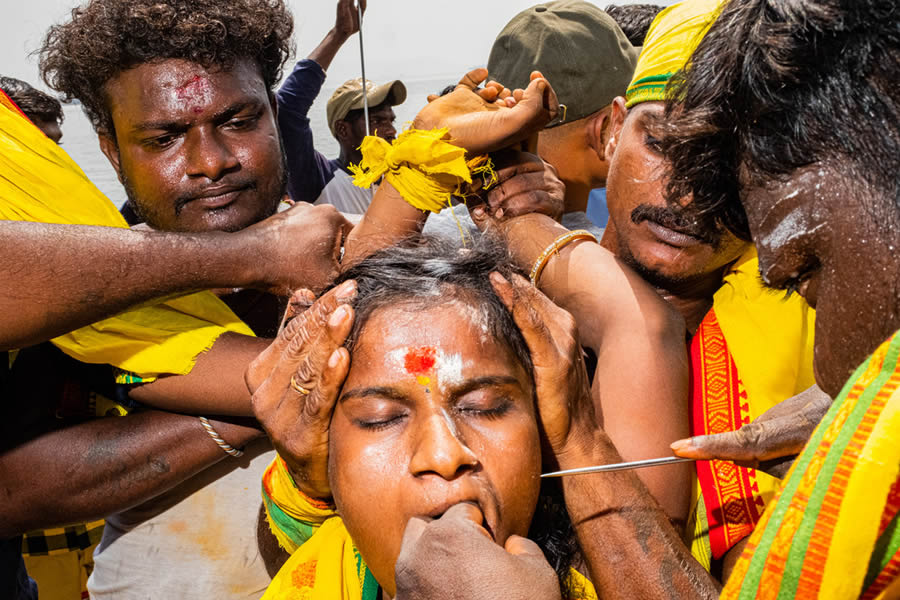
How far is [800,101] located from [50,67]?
235 cm

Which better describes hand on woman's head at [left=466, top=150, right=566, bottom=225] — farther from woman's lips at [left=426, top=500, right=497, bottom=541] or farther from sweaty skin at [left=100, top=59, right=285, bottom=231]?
woman's lips at [left=426, top=500, right=497, bottom=541]

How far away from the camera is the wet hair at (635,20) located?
380 centimetres

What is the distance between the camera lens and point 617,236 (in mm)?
2232

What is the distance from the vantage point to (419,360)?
5.24ft

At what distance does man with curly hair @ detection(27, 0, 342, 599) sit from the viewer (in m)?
2.18

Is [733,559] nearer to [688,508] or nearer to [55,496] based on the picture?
[688,508]

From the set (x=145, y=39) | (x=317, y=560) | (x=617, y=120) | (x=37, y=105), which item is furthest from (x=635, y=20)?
(x=37, y=105)

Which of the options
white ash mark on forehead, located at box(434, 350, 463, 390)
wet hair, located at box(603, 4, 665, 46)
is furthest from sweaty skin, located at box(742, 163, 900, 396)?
wet hair, located at box(603, 4, 665, 46)

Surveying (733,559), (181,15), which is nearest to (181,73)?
(181,15)

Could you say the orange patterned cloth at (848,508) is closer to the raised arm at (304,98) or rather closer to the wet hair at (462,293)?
the wet hair at (462,293)

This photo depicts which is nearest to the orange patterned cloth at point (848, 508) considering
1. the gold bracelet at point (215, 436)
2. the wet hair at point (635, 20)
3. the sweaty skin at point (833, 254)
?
the sweaty skin at point (833, 254)

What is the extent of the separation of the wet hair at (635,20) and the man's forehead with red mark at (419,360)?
8.71ft

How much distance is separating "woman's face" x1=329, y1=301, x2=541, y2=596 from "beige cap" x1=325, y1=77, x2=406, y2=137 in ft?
15.0

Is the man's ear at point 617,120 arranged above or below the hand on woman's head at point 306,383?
above
